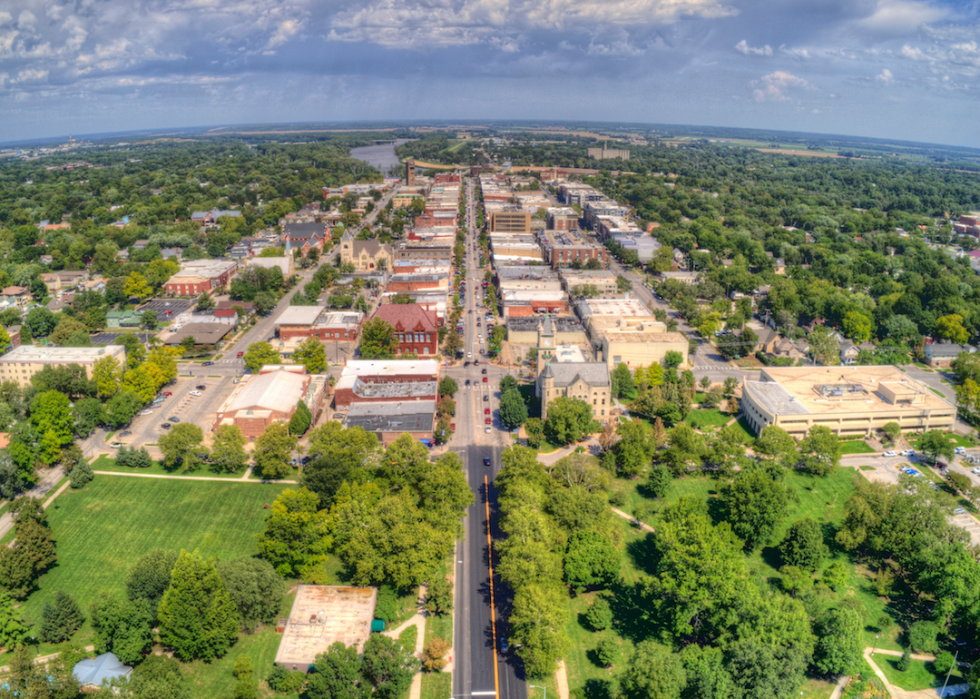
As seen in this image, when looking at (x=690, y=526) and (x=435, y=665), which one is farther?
(x=690, y=526)

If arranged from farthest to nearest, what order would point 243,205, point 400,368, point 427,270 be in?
1. point 243,205
2. point 427,270
3. point 400,368

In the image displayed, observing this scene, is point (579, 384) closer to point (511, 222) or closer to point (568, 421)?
point (568, 421)

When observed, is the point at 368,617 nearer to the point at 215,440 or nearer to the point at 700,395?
the point at 215,440

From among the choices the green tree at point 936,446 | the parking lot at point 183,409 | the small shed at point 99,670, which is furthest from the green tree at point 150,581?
the green tree at point 936,446

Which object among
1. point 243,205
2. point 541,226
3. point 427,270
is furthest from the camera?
point 243,205

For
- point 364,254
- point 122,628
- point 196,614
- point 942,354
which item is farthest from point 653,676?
point 364,254

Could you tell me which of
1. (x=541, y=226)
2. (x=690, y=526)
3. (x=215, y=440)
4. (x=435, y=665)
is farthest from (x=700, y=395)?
(x=541, y=226)

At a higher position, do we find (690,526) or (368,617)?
(690,526)

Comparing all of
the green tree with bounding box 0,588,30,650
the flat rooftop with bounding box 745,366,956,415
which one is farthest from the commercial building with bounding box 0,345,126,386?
the flat rooftop with bounding box 745,366,956,415

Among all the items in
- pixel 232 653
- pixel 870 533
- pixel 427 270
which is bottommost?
pixel 232 653
